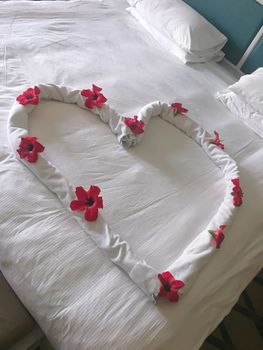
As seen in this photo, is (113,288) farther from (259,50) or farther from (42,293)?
(259,50)

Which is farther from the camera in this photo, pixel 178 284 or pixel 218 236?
pixel 218 236

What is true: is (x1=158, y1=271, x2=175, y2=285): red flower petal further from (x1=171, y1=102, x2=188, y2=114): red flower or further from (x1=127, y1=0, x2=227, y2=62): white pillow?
(x1=127, y1=0, x2=227, y2=62): white pillow

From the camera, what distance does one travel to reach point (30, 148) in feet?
3.68

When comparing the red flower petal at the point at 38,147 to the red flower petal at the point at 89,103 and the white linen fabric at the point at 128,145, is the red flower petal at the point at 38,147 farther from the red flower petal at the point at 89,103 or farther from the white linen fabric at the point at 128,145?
the red flower petal at the point at 89,103

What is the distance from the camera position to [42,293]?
887 mm

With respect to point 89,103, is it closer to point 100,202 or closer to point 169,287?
point 100,202

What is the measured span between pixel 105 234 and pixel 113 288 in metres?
0.17

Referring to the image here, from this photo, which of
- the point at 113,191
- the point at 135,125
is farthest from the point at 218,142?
the point at 113,191

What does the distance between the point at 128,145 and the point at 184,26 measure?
3.96 ft

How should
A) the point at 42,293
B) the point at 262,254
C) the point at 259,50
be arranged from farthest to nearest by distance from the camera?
1. the point at 259,50
2. the point at 262,254
3. the point at 42,293

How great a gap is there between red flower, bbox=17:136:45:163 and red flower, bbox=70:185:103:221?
0.67 ft

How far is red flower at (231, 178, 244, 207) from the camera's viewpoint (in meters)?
1.31

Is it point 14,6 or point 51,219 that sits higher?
point 14,6

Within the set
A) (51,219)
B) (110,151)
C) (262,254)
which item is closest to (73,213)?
(51,219)
